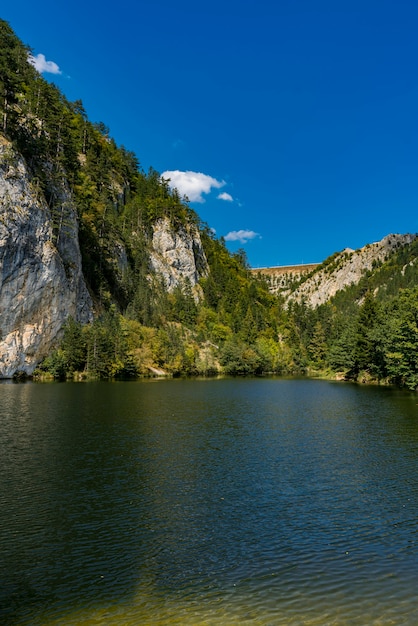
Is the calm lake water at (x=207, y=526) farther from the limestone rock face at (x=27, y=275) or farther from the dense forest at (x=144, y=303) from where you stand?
the limestone rock face at (x=27, y=275)

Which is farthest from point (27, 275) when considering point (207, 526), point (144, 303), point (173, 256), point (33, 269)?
point (207, 526)

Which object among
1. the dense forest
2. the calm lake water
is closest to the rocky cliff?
the dense forest

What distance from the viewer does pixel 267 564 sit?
1335 centimetres

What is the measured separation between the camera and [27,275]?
8800 centimetres

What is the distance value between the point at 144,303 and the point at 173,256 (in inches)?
1563

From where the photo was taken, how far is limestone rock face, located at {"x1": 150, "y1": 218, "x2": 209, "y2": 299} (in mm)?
153750

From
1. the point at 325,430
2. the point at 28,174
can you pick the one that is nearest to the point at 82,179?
the point at 28,174

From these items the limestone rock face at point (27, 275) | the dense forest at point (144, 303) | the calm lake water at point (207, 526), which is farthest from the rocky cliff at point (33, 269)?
the calm lake water at point (207, 526)

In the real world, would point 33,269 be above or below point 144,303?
above

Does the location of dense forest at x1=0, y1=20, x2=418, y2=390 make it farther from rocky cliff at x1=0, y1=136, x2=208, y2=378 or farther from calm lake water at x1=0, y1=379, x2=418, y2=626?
calm lake water at x1=0, y1=379, x2=418, y2=626

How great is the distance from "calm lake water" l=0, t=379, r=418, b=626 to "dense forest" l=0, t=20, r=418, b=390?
144 ft

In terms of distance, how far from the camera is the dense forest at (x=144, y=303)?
8806cm

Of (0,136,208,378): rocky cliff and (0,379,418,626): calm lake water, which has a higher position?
(0,136,208,378): rocky cliff

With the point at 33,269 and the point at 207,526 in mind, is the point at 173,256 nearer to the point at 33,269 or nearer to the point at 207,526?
→ the point at 33,269
